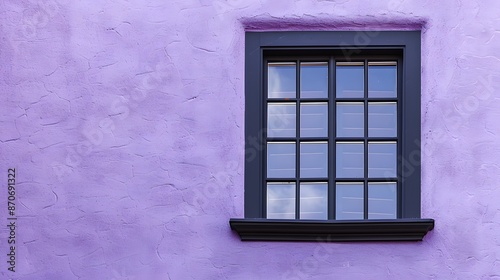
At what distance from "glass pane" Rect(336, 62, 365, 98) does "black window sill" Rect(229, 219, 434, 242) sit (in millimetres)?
1098

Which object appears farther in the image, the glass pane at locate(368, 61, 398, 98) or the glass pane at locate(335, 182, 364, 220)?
the glass pane at locate(368, 61, 398, 98)

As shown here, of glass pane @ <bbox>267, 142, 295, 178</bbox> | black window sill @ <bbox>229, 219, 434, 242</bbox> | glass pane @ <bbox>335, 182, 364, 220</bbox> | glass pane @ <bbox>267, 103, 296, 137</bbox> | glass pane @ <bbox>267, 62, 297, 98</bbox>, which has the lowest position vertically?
black window sill @ <bbox>229, 219, 434, 242</bbox>

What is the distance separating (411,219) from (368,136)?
783mm

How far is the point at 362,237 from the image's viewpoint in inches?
284

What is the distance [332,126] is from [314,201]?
62cm

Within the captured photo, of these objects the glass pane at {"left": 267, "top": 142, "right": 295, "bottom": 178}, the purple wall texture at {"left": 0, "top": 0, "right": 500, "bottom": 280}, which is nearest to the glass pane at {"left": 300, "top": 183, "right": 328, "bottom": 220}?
the glass pane at {"left": 267, "top": 142, "right": 295, "bottom": 178}

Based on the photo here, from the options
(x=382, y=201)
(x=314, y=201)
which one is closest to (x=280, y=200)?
(x=314, y=201)

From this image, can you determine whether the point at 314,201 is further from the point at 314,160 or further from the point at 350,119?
the point at 350,119

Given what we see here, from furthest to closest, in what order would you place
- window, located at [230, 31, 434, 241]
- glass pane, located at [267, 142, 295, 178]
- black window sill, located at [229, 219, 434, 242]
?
1. glass pane, located at [267, 142, 295, 178]
2. window, located at [230, 31, 434, 241]
3. black window sill, located at [229, 219, 434, 242]

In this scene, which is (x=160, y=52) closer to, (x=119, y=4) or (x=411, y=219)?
(x=119, y=4)

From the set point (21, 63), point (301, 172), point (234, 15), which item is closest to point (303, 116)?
point (301, 172)

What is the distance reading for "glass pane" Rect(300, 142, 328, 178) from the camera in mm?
7500

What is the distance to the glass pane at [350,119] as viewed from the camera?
297 inches

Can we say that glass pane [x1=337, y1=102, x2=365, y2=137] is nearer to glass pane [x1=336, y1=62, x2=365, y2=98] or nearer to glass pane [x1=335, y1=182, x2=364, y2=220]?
glass pane [x1=336, y1=62, x2=365, y2=98]
